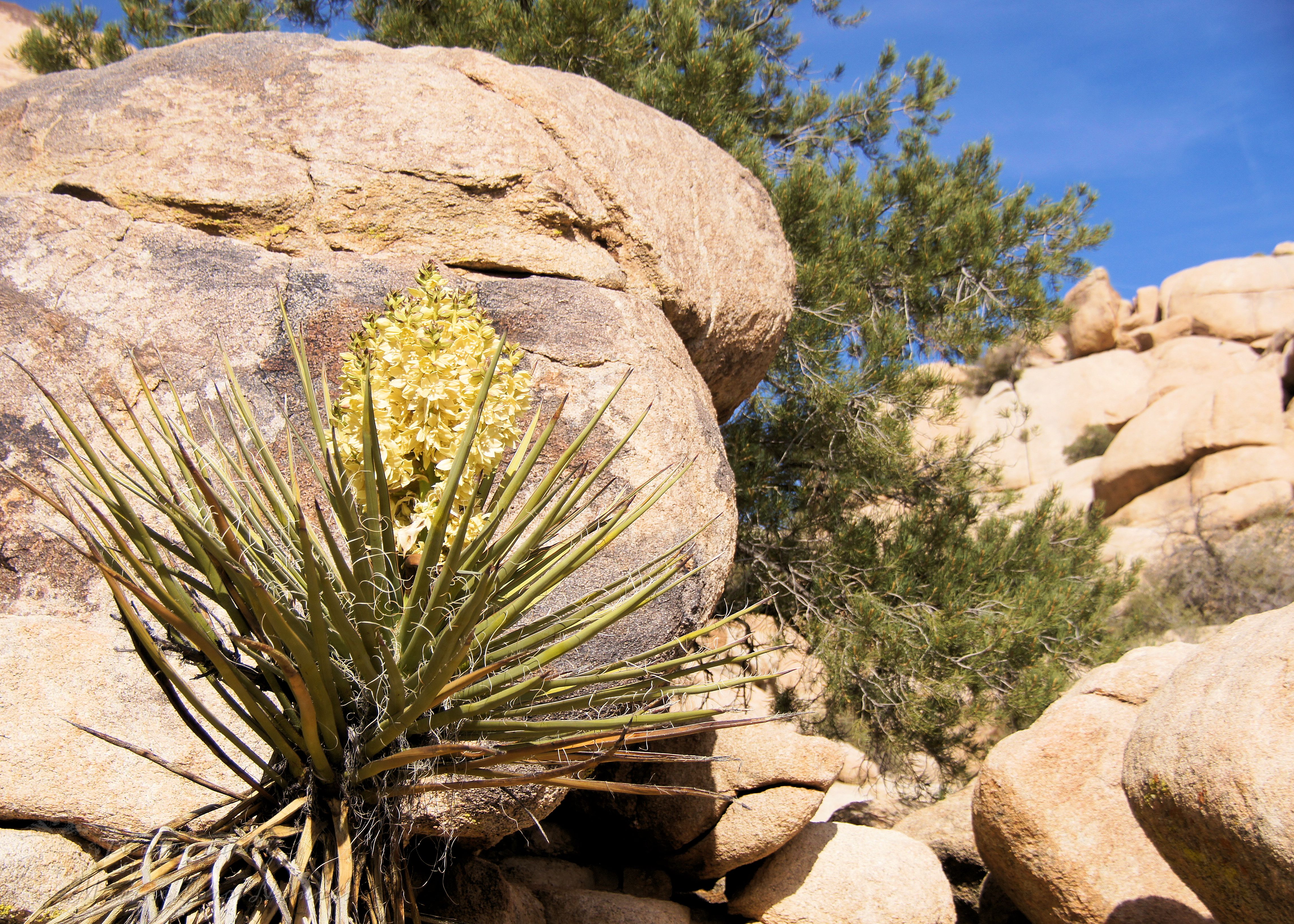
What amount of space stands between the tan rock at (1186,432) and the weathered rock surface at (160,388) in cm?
1531

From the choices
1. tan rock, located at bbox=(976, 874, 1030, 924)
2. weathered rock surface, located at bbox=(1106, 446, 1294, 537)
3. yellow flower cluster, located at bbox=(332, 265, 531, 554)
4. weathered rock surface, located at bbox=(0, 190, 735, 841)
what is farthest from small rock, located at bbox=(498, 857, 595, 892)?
weathered rock surface, located at bbox=(1106, 446, 1294, 537)

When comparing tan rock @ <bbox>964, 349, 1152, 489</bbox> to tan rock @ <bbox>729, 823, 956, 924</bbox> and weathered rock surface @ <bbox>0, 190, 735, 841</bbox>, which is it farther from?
weathered rock surface @ <bbox>0, 190, 735, 841</bbox>

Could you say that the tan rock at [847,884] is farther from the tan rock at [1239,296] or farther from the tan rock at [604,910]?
the tan rock at [1239,296]

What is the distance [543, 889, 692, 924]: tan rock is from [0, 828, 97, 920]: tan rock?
1.80m

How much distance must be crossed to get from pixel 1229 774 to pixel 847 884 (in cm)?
170

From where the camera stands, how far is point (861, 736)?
5.30 m

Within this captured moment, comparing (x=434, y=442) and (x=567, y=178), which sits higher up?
(x=567, y=178)

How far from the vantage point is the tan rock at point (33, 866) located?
1953mm

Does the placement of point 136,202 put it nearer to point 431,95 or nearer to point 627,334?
point 431,95

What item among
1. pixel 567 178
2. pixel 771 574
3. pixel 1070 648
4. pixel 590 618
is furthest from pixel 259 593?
pixel 1070 648

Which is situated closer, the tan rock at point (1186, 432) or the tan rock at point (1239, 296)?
the tan rock at point (1186, 432)

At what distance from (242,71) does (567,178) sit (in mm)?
1365

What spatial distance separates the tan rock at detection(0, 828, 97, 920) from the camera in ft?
6.41

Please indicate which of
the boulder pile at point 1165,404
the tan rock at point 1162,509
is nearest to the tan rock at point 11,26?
the boulder pile at point 1165,404
